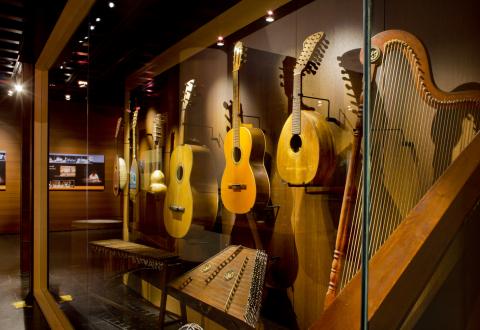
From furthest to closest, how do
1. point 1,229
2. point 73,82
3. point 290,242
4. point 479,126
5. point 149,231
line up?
1. point 1,229
2. point 73,82
3. point 149,231
4. point 290,242
5. point 479,126

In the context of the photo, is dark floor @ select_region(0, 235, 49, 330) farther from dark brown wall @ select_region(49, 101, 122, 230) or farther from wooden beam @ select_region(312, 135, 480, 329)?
wooden beam @ select_region(312, 135, 480, 329)

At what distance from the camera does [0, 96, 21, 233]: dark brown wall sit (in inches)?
294

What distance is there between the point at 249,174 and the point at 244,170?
0.14ft

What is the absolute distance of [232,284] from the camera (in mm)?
1731

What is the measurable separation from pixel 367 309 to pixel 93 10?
106 inches

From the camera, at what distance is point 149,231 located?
10.3 ft

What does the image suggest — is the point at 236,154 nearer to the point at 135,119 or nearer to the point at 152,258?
the point at 152,258

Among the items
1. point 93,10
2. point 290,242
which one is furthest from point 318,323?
point 93,10

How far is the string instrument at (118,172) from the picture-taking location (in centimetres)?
337

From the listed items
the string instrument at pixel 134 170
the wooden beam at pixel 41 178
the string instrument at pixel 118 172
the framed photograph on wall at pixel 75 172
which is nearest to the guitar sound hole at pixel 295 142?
the string instrument at pixel 134 170

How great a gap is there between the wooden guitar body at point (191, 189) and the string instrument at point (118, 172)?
2.55 feet

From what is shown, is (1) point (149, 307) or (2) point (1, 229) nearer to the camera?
(1) point (149, 307)

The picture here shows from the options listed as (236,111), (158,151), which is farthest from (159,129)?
(236,111)

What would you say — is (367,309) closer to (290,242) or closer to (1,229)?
(290,242)
